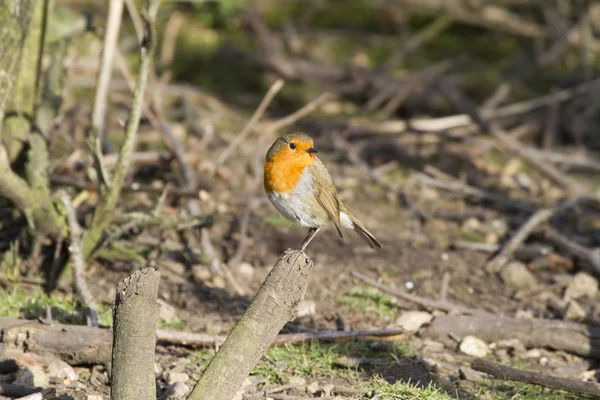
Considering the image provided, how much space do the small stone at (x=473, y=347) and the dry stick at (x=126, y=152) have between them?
1877 millimetres

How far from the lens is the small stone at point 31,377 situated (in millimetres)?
3221

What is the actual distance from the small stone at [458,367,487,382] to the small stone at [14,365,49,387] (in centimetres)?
180

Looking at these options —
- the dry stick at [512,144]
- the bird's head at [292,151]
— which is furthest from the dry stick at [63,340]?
the dry stick at [512,144]

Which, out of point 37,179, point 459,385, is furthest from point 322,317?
point 37,179

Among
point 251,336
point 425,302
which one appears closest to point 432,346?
point 425,302

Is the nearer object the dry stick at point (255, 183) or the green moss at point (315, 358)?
the green moss at point (315, 358)

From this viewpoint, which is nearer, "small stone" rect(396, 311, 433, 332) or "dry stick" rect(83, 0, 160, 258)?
"dry stick" rect(83, 0, 160, 258)

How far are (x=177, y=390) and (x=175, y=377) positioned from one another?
0.15 meters

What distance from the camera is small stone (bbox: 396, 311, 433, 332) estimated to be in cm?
411

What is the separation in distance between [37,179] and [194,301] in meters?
1.03

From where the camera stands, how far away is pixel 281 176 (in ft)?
12.5

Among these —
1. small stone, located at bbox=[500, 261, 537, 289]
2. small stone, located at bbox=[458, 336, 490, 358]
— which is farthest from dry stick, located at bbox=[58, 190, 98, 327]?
small stone, located at bbox=[500, 261, 537, 289]

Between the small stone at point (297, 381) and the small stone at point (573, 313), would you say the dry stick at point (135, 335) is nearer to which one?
the small stone at point (297, 381)

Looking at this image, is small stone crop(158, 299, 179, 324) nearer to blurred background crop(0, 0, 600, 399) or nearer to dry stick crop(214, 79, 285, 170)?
blurred background crop(0, 0, 600, 399)
